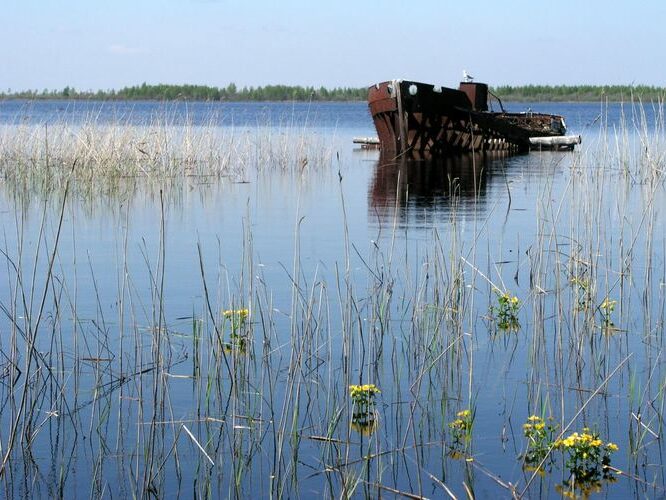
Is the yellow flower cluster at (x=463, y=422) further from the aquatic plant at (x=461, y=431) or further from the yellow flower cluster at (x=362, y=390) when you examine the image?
the yellow flower cluster at (x=362, y=390)

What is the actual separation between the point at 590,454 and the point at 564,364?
1829 millimetres

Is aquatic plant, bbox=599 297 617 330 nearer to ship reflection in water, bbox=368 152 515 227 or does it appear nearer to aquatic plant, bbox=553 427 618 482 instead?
aquatic plant, bbox=553 427 618 482

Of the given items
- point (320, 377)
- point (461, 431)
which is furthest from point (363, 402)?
point (320, 377)

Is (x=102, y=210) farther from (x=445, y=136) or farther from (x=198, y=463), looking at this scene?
(x=445, y=136)

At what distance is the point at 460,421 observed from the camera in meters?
5.25

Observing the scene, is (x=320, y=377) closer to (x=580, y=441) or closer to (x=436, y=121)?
(x=580, y=441)

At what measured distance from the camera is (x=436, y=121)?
28.9 metres

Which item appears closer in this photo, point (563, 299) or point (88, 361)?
point (88, 361)

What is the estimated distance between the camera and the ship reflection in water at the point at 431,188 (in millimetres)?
14336

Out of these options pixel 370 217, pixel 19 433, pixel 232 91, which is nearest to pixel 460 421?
pixel 19 433

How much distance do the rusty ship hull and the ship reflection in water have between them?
49 cm

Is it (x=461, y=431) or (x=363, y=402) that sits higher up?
(x=363, y=402)

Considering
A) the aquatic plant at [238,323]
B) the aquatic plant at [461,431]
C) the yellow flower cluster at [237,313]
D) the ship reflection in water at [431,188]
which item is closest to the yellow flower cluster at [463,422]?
the aquatic plant at [461,431]

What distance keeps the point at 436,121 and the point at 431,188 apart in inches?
388
